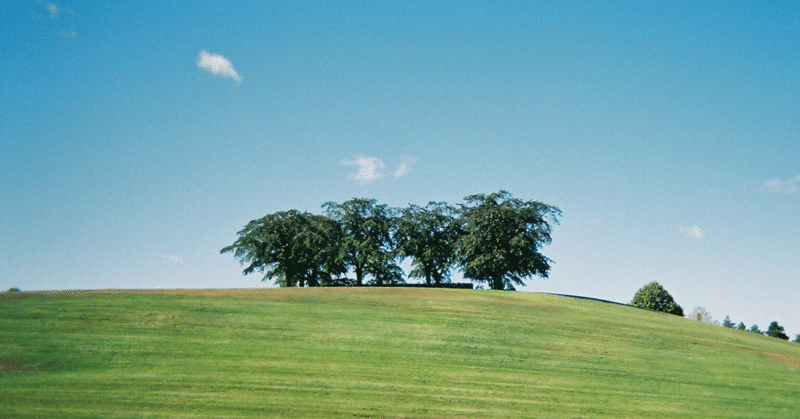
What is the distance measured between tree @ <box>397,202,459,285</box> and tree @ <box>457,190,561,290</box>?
287 cm

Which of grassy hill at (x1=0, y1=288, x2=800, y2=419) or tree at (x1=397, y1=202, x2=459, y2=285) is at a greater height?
tree at (x1=397, y1=202, x2=459, y2=285)

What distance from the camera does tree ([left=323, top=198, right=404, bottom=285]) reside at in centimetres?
6269

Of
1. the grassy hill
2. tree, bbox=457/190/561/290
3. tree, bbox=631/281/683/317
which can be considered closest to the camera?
the grassy hill

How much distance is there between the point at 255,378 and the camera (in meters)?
17.5

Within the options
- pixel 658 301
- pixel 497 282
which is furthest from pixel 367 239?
pixel 658 301

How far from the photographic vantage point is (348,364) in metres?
19.6

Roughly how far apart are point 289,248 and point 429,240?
18.1 metres

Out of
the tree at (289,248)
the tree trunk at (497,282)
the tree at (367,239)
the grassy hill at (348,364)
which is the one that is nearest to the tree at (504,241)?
the tree trunk at (497,282)

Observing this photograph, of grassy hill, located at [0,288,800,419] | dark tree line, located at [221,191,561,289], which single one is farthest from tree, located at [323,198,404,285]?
grassy hill, located at [0,288,800,419]

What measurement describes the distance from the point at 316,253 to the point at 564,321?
Answer: 35504mm

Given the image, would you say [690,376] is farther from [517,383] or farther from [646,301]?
[646,301]

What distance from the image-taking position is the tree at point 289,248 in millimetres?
60219

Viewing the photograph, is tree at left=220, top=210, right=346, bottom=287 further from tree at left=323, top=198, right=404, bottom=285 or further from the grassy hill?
the grassy hill

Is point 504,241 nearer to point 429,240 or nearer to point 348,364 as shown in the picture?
point 429,240
